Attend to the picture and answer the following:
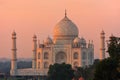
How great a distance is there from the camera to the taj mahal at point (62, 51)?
298 ft

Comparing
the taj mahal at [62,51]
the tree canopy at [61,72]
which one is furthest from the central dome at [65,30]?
the tree canopy at [61,72]

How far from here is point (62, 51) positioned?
91938mm

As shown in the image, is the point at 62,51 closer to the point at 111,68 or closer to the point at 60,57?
the point at 60,57

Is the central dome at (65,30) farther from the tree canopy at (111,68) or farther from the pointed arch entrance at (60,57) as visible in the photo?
the tree canopy at (111,68)

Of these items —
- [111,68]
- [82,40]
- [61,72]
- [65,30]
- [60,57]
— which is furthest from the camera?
[60,57]

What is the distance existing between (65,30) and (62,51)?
109 inches

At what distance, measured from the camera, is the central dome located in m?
91.3

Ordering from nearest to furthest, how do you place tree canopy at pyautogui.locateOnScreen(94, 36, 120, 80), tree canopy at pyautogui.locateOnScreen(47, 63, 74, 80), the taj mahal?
tree canopy at pyautogui.locateOnScreen(94, 36, 120, 80) → tree canopy at pyautogui.locateOnScreen(47, 63, 74, 80) → the taj mahal

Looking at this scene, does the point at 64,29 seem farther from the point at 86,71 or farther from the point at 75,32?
the point at 86,71

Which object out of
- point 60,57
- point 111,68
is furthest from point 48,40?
point 111,68

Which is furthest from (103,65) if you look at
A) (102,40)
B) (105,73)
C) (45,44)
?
(45,44)

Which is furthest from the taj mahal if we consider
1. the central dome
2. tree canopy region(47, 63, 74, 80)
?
tree canopy region(47, 63, 74, 80)

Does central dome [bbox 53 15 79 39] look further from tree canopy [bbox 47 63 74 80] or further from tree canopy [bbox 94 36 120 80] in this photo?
tree canopy [bbox 94 36 120 80]

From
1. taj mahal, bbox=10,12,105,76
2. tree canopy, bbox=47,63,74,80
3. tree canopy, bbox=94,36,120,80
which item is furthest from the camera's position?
taj mahal, bbox=10,12,105,76
